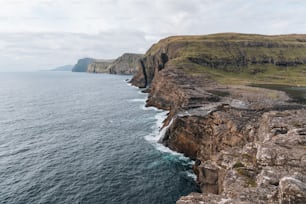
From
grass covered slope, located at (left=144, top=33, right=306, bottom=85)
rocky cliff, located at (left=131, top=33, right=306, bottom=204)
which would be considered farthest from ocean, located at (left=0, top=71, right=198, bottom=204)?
grass covered slope, located at (left=144, top=33, right=306, bottom=85)

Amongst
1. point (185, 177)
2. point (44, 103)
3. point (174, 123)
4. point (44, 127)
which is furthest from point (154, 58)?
point (185, 177)

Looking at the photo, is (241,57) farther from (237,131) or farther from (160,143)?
(237,131)

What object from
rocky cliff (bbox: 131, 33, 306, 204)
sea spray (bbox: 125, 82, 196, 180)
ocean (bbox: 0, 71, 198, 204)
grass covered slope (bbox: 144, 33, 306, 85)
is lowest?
ocean (bbox: 0, 71, 198, 204)

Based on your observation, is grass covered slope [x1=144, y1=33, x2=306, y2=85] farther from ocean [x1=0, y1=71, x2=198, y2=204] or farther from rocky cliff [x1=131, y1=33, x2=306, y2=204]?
ocean [x1=0, y1=71, x2=198, y2=204]

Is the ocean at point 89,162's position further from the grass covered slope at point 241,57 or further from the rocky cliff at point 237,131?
the grass covered slope at point 241,57

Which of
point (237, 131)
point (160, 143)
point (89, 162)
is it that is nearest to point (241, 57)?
point (160, 143)

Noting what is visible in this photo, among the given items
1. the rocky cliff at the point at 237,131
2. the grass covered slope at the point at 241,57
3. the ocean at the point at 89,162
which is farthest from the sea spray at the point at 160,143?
the grass covered slope at the point at 241,57
